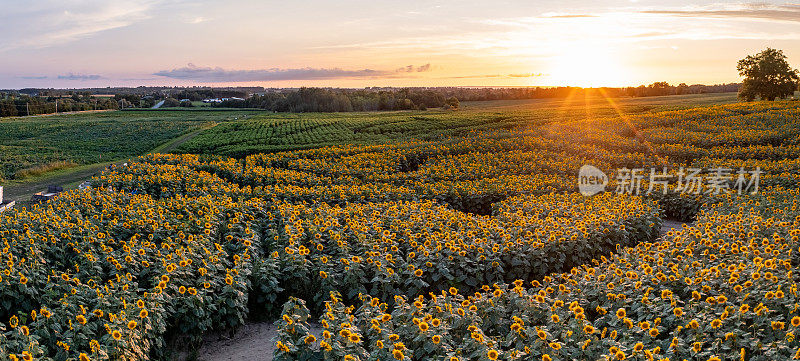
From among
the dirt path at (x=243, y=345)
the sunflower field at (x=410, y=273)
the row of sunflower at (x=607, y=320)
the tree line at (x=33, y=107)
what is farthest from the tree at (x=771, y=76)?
the tree line at (x=33, y=107)

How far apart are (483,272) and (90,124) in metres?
74.6

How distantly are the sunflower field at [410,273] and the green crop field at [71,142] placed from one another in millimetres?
20822

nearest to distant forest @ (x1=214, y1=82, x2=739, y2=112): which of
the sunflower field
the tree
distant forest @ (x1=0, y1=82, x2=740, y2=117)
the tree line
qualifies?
distant forest @ (x1=0, y1=82, x2=740, y2=117)

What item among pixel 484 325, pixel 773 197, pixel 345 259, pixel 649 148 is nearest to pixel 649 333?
pixel 484 325

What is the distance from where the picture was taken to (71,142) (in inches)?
1922

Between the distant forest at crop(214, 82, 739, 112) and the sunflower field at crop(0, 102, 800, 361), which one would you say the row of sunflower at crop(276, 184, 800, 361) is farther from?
the distant forest at crop(214, 82, 739, 112)

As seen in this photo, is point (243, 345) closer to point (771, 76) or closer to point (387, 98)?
point (771, 76)

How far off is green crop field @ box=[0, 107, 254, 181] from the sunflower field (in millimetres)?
20822

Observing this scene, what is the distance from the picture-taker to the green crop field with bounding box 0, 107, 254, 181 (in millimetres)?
32312

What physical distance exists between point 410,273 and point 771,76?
59625 mm

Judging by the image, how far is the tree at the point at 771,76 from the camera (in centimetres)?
5134

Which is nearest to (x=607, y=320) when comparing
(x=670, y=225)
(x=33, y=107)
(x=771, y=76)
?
(x=670, y=225)

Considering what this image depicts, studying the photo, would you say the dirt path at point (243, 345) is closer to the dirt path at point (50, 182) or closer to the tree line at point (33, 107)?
the dirt path at point (50, 182)

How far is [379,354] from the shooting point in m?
4.96
